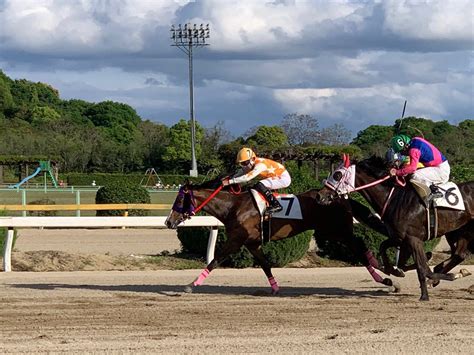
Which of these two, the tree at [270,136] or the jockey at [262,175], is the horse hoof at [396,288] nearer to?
the jockey at [262,175]

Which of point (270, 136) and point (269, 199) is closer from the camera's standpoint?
point (269, 199)

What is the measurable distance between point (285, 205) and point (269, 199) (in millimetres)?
235

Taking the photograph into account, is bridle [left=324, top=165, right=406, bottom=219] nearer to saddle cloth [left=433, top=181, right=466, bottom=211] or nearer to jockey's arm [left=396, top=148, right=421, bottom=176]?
jockey's arm [left=396, top=148, right=421, bottom=176]

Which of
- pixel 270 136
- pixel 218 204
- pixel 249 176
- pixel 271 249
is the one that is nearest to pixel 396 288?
pixel 249 176

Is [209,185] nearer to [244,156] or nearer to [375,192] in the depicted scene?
[244,156]

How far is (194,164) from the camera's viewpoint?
58.5m

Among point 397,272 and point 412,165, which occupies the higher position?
point 412,165

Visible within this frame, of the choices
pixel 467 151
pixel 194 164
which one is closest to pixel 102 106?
pixel 194 164

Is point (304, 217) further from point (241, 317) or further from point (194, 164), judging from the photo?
point (194, 164)

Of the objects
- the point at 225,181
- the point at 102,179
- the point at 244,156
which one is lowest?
the point at 102,179

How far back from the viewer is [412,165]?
10.5 metres

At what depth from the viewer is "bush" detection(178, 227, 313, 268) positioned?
1500 cm

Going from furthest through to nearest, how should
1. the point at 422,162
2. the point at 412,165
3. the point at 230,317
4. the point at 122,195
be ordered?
the point at 122,195 < the point at 422,162 < the point at 412,165 < the point at 230,317

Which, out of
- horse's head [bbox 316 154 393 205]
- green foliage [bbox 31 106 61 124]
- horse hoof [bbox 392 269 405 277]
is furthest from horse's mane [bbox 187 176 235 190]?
green foliage [bbox 31 106 61 124]
